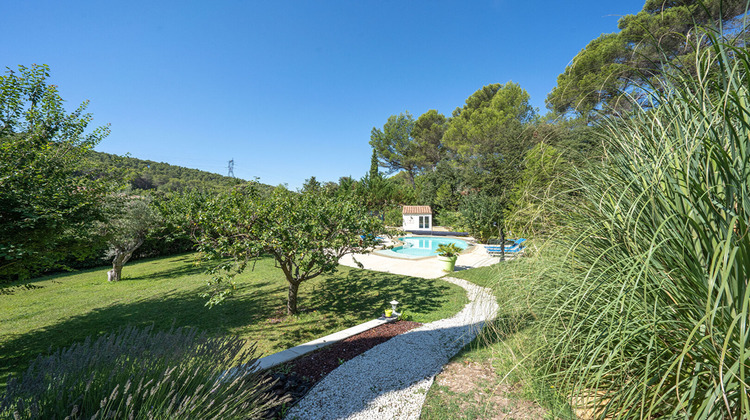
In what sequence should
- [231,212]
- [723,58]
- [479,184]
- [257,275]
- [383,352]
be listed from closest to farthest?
[723,58], [383,352], [231,212], [257,275], [479,184]

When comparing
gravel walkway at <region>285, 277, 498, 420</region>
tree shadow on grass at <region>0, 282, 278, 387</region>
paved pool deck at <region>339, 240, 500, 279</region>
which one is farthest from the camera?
paved pool deck at <region>339, 240, 500, 279</region>

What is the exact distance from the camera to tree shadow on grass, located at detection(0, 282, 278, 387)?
16.3 ft

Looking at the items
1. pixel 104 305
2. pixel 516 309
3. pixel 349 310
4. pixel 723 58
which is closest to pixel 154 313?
pixel 104 305

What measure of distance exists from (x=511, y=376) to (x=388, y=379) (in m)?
1.53

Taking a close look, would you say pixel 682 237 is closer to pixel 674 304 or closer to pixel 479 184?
pixel 674 304

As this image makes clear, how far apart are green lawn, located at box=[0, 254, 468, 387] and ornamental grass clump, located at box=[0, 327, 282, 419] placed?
2.33 m

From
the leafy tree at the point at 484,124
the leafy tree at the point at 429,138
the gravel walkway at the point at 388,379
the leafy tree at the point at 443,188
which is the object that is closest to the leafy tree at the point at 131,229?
the gravel walkway at the point at 388,379

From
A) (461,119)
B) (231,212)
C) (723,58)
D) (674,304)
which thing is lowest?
(674,304)

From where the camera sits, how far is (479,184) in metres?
19.8

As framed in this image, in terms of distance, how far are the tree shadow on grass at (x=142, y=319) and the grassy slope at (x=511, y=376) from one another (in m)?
4.57

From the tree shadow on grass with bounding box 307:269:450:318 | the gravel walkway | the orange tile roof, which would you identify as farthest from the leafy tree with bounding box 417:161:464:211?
the gravel walkway

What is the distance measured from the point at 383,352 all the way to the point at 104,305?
28.5 feet

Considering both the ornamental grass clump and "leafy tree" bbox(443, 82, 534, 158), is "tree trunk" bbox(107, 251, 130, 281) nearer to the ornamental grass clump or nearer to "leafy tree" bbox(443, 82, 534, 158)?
the ornamental grass clump

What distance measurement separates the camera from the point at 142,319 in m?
6.34
